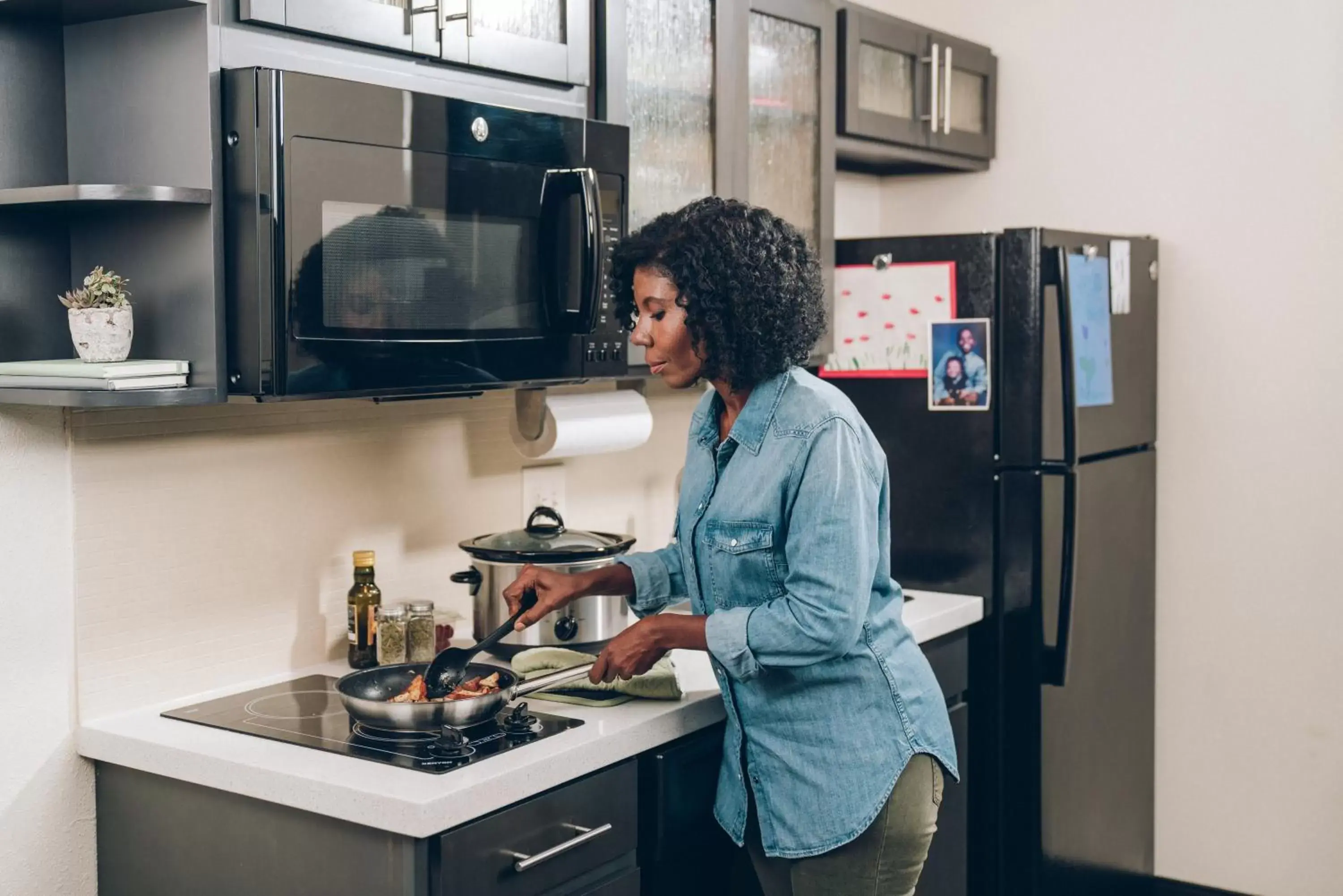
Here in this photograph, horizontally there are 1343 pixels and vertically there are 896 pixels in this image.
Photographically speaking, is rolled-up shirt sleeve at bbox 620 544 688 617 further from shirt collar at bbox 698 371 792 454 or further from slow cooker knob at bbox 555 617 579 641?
shirt collar at bbox 698 371 792 454

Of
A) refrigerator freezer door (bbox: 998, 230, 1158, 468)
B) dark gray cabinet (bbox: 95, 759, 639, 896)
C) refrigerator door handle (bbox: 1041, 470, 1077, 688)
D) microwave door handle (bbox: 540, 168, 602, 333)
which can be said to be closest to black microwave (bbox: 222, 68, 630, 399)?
microwave door handle (bbox: 540, 168, 602, 333)

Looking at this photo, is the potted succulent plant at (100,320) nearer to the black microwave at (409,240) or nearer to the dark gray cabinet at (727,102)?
the black microwave at (409,240)

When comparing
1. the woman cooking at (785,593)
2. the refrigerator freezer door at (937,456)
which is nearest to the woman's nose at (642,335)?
the woman cooking at (785,593)

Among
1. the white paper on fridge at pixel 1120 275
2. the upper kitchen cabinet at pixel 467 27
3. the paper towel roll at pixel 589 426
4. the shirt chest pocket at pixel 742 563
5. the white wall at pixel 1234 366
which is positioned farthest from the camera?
the white wall at pixel 1234 366

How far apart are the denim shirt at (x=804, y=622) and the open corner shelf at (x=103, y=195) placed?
2.45 feet

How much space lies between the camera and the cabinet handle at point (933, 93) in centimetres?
325

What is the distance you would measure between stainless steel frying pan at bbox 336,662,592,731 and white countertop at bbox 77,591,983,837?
0.07m

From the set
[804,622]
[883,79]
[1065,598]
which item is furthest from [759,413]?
[883,79]

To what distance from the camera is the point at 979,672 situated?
297cm

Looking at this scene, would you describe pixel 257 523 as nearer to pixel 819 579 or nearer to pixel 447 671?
pixel 447 671

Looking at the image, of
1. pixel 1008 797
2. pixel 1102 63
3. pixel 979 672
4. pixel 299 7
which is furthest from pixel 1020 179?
pixel 299 7

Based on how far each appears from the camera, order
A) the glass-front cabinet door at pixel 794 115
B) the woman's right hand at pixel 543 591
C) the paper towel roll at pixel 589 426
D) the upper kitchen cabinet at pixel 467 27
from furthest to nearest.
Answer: the glass-front cabinet door at pixel 794 115 → the paper towel roll at pixel 589 426 → the woman's right hand at pixel 543 591 → the upper kitchen cabinet at pixel 467 27

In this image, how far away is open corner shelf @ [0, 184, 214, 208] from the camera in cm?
165

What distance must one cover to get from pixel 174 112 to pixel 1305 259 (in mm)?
2546
